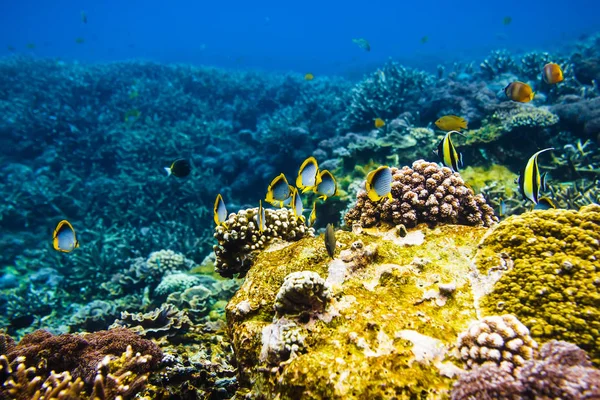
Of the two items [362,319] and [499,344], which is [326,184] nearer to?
[362,319]

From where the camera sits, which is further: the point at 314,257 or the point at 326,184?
the point at 326,184

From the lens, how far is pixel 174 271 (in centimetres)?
735

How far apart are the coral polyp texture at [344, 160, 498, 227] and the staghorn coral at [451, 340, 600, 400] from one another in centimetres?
198

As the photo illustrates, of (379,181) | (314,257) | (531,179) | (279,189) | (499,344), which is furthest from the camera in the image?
(279,189)

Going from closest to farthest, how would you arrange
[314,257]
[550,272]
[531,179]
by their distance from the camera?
[550,272] < [531,179] < [314,257]

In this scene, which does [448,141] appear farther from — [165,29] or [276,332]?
[165,29]

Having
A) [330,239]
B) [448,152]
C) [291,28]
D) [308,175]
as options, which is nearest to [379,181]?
[330,239]

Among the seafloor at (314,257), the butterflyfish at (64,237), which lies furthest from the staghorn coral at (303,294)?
the butterflyfish at (64,237)

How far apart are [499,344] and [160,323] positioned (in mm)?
4590

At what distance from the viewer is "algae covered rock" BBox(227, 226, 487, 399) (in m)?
2.11

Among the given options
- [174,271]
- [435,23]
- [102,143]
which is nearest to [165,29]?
[435,23]

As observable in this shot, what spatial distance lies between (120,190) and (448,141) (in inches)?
461

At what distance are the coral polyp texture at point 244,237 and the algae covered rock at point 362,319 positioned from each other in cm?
61

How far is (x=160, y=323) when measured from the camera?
16.0 ft
